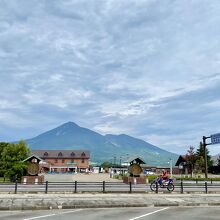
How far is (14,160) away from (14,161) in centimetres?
17

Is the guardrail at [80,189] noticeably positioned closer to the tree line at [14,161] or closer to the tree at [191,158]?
the tree line at [14,161]

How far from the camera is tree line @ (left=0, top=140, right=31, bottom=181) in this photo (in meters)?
50.3

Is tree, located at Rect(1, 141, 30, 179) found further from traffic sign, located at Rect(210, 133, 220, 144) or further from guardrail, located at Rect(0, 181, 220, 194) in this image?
traffic sign, located at Rect(210, 133, 220, 144)

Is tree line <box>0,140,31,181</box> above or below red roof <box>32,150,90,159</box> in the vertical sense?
below

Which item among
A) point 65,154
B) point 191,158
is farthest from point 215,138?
point 65,154

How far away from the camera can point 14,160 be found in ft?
170

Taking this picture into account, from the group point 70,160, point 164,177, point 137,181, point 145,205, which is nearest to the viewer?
point 145,205

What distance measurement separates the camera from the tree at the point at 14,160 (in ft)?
165

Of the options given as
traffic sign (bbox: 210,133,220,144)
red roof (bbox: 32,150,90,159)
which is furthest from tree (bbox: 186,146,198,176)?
red roof (bbox: 32,150,90,159)

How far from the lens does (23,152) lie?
5297 cm

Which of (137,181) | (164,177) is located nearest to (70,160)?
(137,181)

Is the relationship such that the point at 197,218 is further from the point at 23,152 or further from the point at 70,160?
the point at 70,160

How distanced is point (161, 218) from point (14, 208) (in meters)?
7.97

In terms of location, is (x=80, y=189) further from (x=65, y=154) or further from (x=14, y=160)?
(x=65, y=154)
